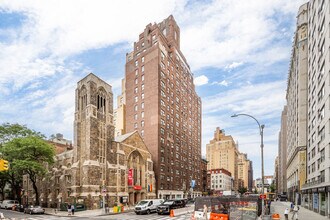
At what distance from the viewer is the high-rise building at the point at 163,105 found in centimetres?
7419

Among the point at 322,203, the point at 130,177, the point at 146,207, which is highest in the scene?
the point at 130,177

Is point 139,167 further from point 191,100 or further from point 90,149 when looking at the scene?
point 191,100

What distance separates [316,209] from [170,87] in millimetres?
49536

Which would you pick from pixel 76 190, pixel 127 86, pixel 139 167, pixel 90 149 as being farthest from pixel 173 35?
pixel 76 190

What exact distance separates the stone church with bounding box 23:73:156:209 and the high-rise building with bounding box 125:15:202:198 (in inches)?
409

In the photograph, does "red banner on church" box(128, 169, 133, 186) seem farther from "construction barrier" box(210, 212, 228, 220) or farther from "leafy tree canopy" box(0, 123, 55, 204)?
"construction barrier" box(210, 212, 228, 220)

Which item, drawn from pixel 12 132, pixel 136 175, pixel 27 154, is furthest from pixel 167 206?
pixel 12 132

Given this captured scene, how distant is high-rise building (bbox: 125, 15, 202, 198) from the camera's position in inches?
2921

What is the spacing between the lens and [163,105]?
76.9 m

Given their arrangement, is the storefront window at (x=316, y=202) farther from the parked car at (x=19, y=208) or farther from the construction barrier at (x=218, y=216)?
the parked car at (x=19, y=208)

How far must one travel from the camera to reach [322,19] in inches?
1575

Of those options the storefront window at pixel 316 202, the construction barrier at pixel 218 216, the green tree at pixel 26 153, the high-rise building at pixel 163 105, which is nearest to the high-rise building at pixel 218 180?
the high-rise building at pixel 163 105

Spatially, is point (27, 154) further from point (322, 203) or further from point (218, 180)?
point (218, 180)

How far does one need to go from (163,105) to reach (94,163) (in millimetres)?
30206
